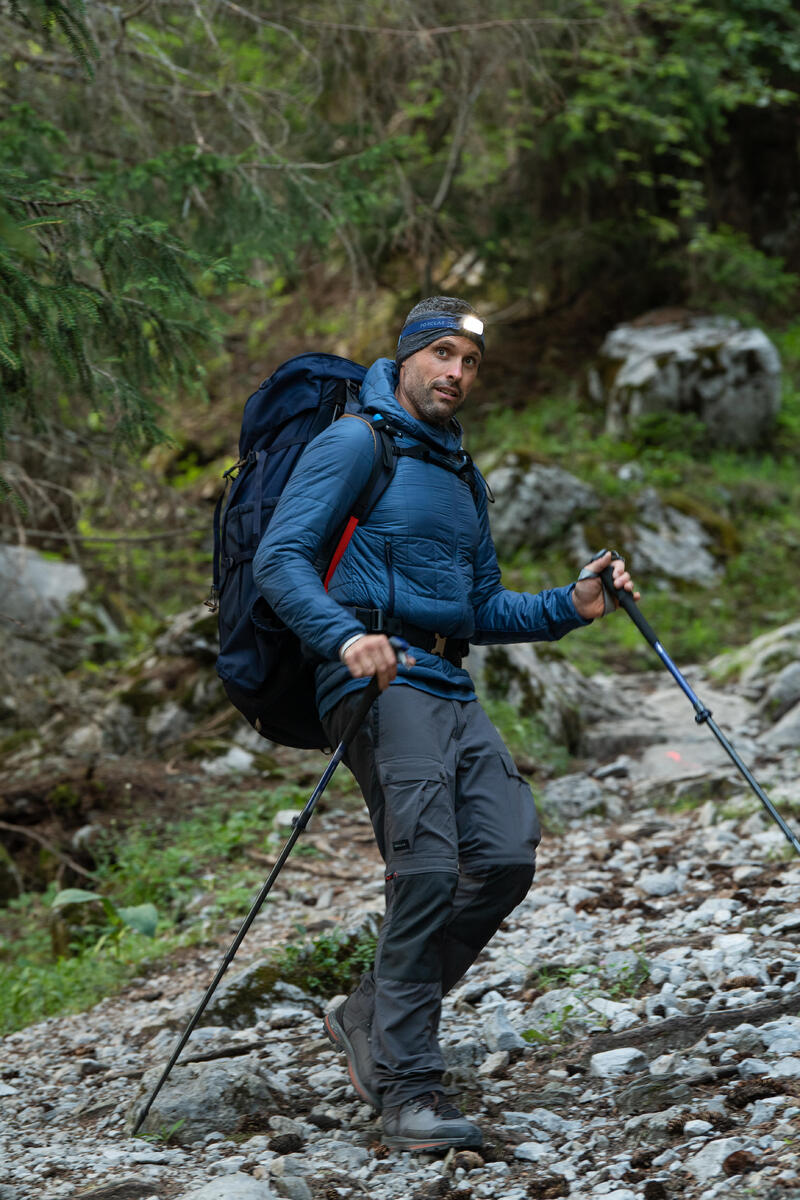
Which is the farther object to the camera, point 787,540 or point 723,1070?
point 787,540

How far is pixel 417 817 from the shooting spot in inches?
140

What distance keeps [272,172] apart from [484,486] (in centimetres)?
401

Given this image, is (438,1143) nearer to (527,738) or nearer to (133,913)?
(133,913)

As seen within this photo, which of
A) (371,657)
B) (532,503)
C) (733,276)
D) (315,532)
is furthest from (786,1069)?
(733,276)

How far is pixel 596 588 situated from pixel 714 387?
38.5 feet

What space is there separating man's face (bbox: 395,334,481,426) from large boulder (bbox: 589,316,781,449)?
1140 centimetres

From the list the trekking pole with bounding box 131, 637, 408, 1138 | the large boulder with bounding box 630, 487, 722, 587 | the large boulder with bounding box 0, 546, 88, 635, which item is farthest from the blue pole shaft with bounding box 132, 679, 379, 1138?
the large boulder with bounding box 630, 487, 722, 587

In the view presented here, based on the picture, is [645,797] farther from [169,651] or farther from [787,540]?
[787,540]

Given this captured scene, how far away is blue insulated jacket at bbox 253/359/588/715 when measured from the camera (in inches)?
140

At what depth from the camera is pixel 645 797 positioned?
7.88 m

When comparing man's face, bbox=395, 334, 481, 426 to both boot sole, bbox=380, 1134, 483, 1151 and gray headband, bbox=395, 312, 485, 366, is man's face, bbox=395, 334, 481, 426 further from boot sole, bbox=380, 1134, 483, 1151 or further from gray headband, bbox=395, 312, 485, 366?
boot sole, bbox=380, 1134, 483, 1151

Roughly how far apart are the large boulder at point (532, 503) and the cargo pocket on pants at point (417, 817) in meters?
9.52

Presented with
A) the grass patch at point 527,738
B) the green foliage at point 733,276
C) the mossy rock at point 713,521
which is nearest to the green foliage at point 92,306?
the grass patch at point 527,738

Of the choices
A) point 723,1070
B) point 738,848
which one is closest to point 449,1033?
→ point 723,1070
